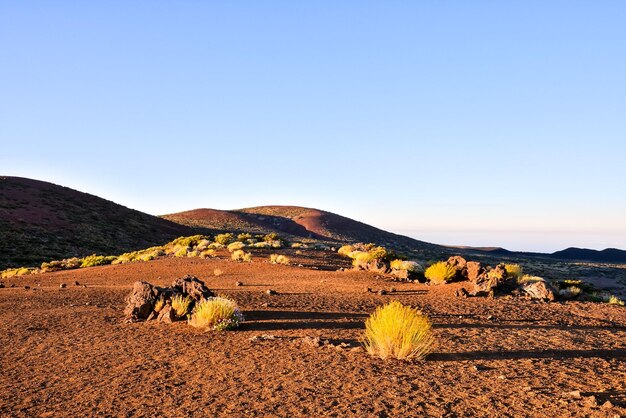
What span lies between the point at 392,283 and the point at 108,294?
999 cm

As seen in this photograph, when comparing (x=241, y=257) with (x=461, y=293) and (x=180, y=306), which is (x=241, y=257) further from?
(x=180, y=306)

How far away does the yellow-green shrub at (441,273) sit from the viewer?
18.4 metres

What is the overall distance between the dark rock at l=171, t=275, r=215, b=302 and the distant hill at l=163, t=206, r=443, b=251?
7486 cm

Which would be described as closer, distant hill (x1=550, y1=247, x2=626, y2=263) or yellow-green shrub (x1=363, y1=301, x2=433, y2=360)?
yellow-green shrub (x1=363, y1=301, x2=433, y2=360)

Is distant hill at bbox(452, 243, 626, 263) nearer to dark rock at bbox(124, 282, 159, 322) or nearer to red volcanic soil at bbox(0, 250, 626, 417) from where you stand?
red volcanic soil at bbox(0, 250, 626, 417)

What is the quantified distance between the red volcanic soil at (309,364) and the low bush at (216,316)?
22 cm

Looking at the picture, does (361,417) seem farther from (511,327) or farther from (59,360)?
(511,327)

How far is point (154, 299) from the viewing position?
1261cm

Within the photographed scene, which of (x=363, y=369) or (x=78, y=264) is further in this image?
(x=78, y=264)

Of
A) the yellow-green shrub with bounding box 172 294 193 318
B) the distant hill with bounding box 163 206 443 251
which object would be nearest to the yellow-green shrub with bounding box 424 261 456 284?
the yellow-green shrub with bounding box 172 294 193 318

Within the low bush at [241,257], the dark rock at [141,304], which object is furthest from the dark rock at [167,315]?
the low bush at [241,257]

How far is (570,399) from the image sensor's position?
6727mm

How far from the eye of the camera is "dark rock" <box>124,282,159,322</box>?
1247cm

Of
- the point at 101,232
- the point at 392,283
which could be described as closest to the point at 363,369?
the point at 392,283
